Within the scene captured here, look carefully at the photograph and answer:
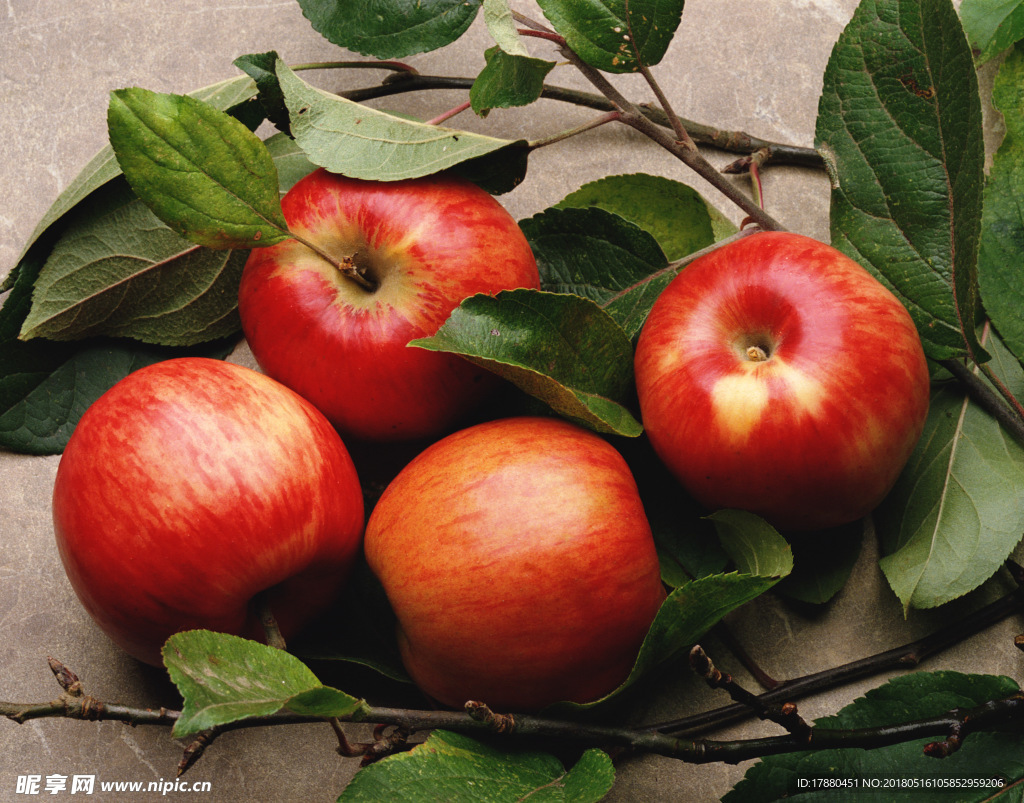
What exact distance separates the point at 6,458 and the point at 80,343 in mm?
123

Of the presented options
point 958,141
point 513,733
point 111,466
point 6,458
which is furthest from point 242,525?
point 958,141

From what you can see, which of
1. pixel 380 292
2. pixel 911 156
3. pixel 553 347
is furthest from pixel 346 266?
pixel 911 156

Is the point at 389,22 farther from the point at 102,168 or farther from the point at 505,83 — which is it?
the point at 102,168

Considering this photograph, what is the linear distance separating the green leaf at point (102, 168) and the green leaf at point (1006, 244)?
64cm

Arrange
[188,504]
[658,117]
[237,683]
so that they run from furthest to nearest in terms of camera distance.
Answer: [658,117] < [188,504] < [237,683]

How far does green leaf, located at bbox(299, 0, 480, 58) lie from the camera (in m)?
0.71

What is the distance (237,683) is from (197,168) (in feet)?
1.18

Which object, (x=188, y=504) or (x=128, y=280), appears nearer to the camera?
(x=188, y=504)

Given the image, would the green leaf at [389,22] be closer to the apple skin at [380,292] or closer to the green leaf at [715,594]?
the apple skin at [380,292]

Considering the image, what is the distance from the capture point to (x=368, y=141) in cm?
66

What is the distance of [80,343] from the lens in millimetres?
749

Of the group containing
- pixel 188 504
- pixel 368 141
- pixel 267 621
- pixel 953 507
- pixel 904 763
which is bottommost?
pixel 904 763

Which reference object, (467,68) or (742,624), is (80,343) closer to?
(467,68)

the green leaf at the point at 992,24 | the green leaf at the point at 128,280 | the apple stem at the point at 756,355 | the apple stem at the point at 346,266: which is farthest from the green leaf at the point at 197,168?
the green leaf at the point at 992,24
